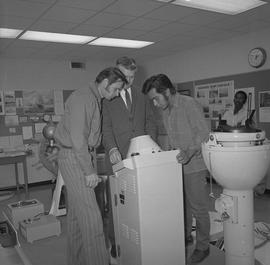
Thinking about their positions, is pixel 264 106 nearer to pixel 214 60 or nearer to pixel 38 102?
pixel 214 60

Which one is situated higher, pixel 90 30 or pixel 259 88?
A: pixel 90 30

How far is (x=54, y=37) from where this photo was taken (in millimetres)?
4145

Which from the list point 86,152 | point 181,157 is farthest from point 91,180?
point 181,157

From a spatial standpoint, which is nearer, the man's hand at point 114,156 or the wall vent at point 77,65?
the man's hand at point 114,156

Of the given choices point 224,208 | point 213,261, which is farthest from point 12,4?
point 213,261

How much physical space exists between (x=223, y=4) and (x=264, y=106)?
1592 millimetres

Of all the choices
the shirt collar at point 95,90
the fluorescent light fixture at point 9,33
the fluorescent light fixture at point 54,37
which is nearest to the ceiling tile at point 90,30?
the fluorescent light fixture at point 54,37

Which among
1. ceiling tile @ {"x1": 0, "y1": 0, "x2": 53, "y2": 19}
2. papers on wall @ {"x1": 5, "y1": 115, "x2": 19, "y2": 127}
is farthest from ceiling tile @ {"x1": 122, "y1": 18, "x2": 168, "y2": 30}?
papers on wall @ {"x1": 5, "y1": 115, "x2": 19, "y2": 127}

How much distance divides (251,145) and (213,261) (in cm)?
107

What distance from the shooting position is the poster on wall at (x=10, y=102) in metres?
5.29

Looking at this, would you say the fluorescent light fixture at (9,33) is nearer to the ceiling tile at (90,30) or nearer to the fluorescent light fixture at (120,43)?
the ceiling tile at (90,30)

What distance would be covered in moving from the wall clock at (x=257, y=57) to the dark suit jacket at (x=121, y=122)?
97.8 inches

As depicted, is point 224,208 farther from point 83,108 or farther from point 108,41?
point 108,41

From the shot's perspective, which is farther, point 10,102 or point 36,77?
point 36,77
